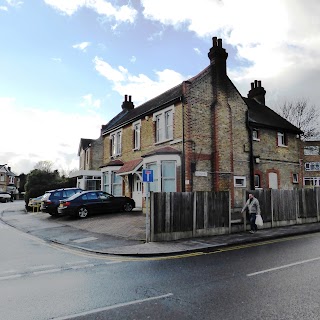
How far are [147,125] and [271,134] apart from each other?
9573 mm

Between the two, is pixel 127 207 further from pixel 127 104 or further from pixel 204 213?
pixel 127 104

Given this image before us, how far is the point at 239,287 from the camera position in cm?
595

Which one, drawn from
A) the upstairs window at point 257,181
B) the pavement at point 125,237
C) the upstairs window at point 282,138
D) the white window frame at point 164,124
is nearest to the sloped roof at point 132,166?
the white window frame at point 164,124

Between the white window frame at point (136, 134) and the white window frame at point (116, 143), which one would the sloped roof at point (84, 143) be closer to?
the white window frame at point (116, 143)

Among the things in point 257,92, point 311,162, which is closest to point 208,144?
point 257,92

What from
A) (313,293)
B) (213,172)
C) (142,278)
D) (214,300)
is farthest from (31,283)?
(213,172)

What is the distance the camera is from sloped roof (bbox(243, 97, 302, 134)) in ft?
76.3

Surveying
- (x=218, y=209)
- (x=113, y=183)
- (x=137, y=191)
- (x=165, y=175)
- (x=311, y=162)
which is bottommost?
(x=218, y=209)

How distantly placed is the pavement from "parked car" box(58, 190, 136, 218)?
135cm

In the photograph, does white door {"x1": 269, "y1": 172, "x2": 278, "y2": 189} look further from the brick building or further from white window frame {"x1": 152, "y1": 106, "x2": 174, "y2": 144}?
white window frame {"x1": 152, "y1": 106, "x2": 174, "y2": 144}

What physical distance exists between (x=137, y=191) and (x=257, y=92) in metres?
15.7

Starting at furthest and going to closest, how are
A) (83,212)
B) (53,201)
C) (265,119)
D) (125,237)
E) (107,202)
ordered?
(265,119) → (53,201) → (107,202) → (83,212) → (125,237)

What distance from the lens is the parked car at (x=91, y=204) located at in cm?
1891

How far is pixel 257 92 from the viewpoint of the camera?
30.0 m
